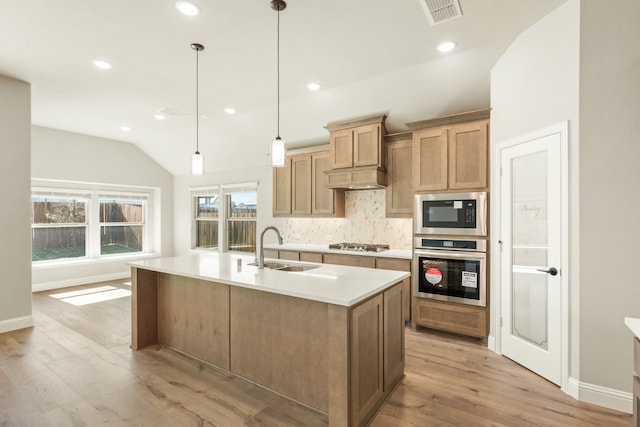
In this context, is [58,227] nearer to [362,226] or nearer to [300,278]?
[362,226]

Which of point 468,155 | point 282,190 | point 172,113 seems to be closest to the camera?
point 468,155

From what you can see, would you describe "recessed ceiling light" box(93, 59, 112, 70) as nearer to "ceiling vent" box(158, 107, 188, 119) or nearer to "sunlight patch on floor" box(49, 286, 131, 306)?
"ceiling vent" box(158, 107, 188, 119)

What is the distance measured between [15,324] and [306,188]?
13.5 ft

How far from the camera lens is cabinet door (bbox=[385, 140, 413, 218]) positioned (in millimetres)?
4086

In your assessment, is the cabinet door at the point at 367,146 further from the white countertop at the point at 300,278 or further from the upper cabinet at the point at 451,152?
the white countertop at the point at 300,278

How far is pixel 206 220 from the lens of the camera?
722 cm

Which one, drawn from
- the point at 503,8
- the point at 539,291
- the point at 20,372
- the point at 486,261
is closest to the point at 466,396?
the point at 539,291

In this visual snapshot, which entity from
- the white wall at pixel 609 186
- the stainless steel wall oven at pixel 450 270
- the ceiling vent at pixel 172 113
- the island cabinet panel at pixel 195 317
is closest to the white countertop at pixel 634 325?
the white wall at pixel 609 186

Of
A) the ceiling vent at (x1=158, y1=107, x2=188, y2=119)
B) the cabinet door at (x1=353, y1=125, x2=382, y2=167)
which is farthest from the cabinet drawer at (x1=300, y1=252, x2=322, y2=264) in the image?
the ceiling vent at (x1=158, y1=107, x2=188, y2=119)

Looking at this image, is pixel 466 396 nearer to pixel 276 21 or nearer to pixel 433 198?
pixel 433 198

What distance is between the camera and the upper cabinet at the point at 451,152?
3379 millimetres

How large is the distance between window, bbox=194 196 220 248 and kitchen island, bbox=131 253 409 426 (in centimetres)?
395

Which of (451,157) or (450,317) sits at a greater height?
(451,157)

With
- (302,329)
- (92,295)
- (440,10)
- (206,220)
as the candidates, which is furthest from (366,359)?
(206,220)
